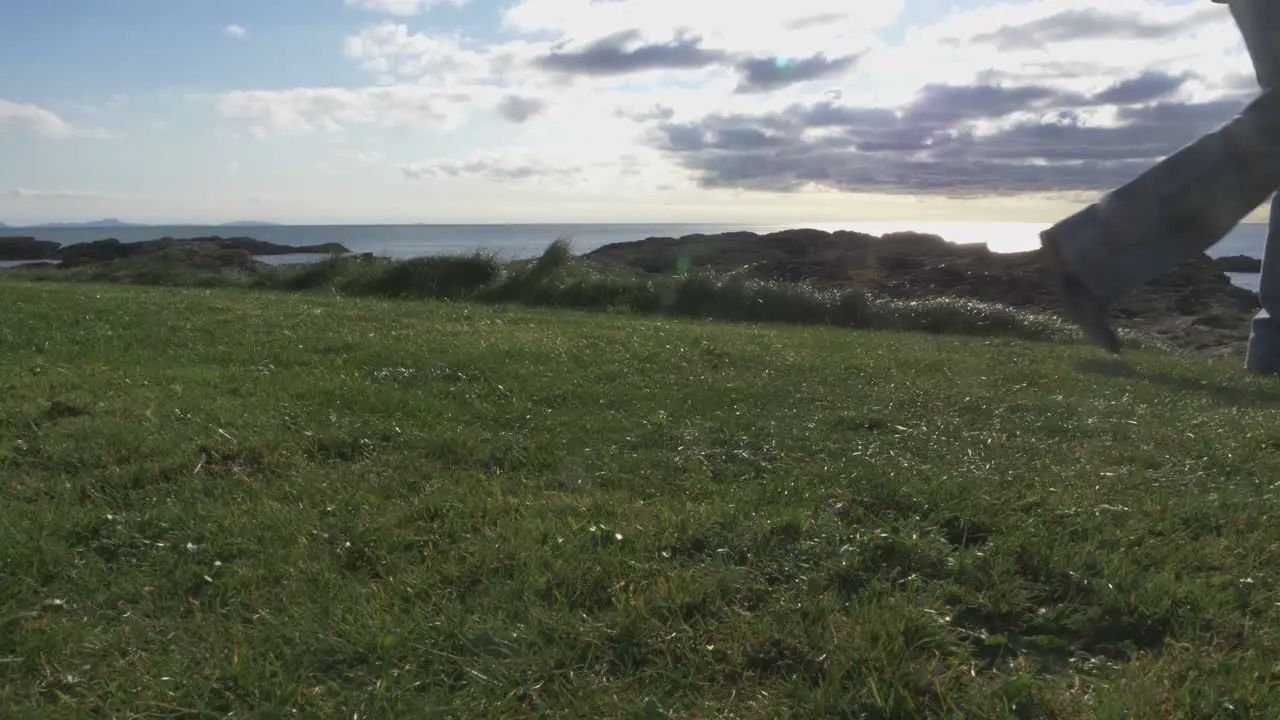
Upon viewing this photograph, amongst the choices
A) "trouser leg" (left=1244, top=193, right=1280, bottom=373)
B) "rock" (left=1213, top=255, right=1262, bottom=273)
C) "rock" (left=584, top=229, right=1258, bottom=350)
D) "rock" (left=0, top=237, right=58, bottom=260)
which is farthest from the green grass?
"rock" (left=0, top=237, right=58, bottom=260)

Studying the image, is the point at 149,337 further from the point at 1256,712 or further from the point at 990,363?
the point at 1256,712

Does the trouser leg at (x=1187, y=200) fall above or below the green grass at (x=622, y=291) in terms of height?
above

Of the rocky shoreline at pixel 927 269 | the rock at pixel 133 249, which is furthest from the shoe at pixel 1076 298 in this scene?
the rock at pixel 133 249

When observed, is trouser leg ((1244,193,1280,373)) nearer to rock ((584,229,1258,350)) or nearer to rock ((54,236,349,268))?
rock ((584,229,1258,350))

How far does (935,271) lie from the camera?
63.1ft

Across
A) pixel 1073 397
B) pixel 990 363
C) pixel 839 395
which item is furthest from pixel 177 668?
pixel 990 363

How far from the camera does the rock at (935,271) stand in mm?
15414

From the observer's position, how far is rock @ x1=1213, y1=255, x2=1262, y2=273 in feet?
64.8

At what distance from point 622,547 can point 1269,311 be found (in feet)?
23.4

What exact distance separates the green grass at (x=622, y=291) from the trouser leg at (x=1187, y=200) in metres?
4.94

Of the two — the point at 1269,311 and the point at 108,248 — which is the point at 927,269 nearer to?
the point at 1269,311

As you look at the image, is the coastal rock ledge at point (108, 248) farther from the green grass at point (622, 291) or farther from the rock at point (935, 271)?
the rock at point (935, 271)

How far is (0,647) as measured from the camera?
3.01 m

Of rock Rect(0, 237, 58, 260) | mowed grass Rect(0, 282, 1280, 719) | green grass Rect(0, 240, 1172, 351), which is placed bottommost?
mowed grass Rect(0, 282, 1280, 719)
